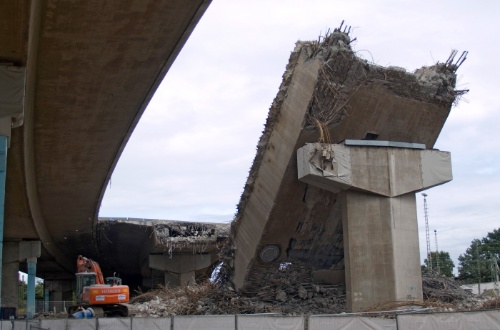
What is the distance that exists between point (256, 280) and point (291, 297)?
154 centimetres

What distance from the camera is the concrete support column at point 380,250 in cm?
1914

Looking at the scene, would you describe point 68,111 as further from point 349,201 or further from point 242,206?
point 349,201

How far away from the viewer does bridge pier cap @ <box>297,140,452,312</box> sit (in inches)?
754

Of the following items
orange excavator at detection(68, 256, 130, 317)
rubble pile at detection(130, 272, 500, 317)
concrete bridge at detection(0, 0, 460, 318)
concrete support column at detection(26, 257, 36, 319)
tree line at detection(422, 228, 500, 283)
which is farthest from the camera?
tree line at detection(422, 228, 500, 283)

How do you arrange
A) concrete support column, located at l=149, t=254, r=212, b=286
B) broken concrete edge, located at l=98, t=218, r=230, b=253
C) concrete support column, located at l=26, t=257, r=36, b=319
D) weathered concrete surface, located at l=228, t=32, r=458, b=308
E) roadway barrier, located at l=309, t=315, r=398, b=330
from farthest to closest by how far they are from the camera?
concrete support column, located at l=149, t=254, r=212, b=286 → broken concrete edge, located at l=98, t=218, r=230, b=253 → concrete support column, located at l=26, t=257, r=36, b=319 → weathered concrete surface, located at l=228, t=32, r=458, b=308 → roadway barrier, located at l=309, t=315, r=398, b=330

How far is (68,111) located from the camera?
20859mm

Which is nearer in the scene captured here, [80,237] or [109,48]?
[109,48]

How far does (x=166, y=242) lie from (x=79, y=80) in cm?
2432

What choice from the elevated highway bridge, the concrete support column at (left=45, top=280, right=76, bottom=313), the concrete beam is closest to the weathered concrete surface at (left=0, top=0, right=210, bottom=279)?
the elevated highway bridge

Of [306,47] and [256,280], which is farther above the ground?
[306,47]

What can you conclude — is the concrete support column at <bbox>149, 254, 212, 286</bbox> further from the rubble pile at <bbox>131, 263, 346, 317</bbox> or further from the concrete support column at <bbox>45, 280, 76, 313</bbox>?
the concrete support column at <bbox>45, 280, 76, 313</bbox>

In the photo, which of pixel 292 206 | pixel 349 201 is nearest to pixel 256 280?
Answer: pixel 292 206

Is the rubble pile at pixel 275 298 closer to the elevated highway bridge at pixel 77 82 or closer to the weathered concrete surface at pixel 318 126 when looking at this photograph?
the weathered concrete surface at pixel 318 126

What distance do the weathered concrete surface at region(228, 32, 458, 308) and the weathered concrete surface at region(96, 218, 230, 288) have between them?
15.9m
